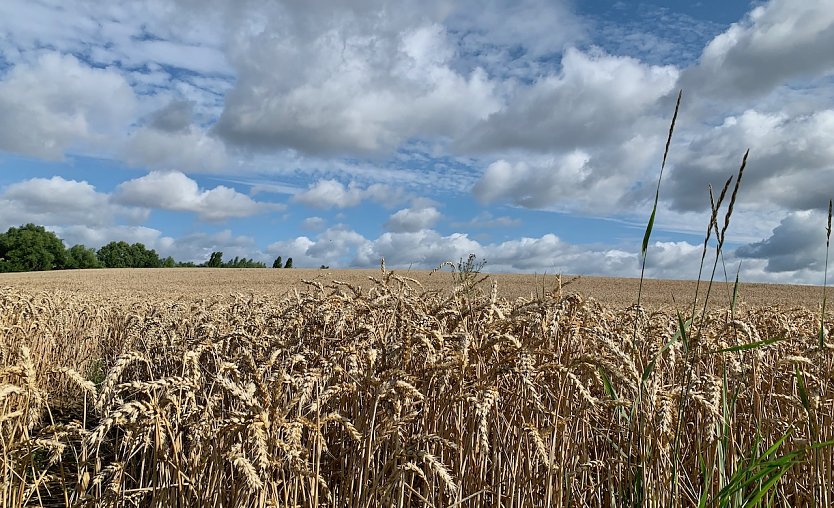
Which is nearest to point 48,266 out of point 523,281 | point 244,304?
point 523,281

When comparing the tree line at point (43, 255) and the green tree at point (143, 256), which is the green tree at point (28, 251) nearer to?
the tree line at point (43, 255)

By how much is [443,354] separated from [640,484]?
4.26 ft

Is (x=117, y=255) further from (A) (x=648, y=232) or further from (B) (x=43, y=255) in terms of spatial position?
(A) (x=648, y=232)

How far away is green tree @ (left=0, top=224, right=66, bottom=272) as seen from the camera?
95000mm

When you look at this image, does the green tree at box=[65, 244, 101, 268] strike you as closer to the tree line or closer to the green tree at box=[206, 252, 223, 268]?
the tree line

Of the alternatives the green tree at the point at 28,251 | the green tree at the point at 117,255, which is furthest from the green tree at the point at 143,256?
the green tree at the point at 28,251

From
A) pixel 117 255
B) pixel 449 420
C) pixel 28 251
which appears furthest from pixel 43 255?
pixel 449 420

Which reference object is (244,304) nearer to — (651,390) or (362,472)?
(362,472)

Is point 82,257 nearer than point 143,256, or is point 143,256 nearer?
point 82,257

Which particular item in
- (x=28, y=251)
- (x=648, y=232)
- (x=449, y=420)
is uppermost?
(x=28, y=251)

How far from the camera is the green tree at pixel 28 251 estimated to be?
95.0 m

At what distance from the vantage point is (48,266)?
97250mm

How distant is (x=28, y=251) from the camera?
315 feet

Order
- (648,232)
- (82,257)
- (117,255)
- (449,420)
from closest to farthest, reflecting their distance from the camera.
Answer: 1. (648,232)
2. (449,420)
3. (82,257)
4. (117,255)
